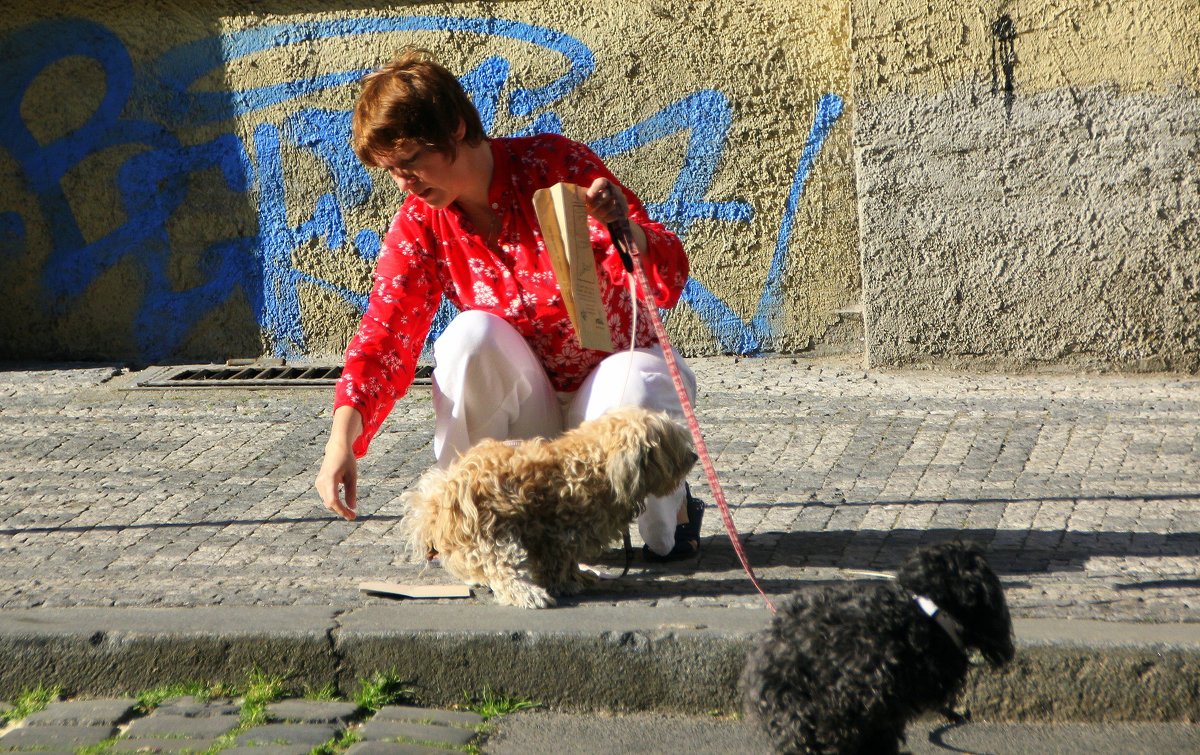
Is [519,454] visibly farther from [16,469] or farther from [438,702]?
[16,469]

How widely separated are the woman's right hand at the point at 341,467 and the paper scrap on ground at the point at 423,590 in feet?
0.99

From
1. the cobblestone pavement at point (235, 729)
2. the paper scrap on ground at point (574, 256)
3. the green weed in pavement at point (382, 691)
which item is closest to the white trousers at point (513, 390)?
the paper scrap on ground at point (574, 256)

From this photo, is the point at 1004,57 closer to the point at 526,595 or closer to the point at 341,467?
the point at 526,595

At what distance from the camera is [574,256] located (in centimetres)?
354

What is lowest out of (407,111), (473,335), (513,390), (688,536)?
(688,536)

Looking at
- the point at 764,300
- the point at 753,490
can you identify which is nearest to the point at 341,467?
the point at 753,490

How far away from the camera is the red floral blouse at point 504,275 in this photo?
3.90 metres

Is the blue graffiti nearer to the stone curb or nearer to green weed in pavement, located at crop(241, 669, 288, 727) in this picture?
the stone curb

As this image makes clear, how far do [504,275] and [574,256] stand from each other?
1.58 feet

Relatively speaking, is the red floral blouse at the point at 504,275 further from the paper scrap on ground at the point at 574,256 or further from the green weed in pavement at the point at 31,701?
the green weed in pavement at the point at 31,701

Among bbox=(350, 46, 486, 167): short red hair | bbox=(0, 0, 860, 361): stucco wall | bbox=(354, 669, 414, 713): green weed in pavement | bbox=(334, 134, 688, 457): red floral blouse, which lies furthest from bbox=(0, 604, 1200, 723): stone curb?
bbox=(0, 0, 860, 361): stucco wall

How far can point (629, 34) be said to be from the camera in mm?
6992

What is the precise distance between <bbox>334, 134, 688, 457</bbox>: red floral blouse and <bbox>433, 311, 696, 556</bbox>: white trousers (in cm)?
8

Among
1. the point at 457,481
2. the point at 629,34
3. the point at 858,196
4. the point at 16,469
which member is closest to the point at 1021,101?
the point at 858,196
